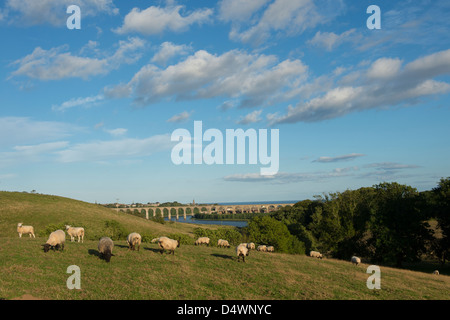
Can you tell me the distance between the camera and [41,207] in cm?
7919

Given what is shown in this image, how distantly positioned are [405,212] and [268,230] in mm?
26798

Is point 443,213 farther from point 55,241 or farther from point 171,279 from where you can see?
point 55,241

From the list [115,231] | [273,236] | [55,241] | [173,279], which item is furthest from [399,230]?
[55,241]

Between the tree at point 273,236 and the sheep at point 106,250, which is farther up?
the sheep at point 106,250

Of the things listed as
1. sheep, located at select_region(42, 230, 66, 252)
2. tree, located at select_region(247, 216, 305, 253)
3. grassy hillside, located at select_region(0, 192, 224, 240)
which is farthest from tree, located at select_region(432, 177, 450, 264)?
sheep, located at select_region(42, 230, 66, 252)

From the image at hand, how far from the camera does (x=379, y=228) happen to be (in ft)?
170

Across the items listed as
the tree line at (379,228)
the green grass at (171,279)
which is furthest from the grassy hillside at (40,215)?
the green grass at (171,279)

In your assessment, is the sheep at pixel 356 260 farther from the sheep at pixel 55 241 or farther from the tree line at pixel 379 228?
the sheep at pixel 55 241

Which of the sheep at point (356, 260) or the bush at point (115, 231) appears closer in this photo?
the sheep at point (356, 260)

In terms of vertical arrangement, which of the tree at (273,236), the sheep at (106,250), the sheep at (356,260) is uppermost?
the sheep at (106,250)

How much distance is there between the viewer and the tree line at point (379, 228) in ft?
160

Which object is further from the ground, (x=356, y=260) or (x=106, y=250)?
(x=106, y=250)

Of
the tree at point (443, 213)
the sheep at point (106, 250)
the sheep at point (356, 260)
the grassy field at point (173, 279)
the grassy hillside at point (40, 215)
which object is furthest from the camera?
the grassy hillside at point (40, 215)

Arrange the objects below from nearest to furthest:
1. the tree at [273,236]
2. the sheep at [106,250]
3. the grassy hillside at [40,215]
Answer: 1. the sheep at [106,250]
2. the tree at [273,236]
3. the grassy hillside at [40,215]
